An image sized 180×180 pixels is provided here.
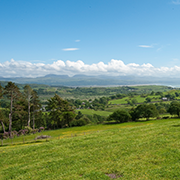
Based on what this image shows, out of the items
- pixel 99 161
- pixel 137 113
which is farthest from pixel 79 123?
pixel 99 161

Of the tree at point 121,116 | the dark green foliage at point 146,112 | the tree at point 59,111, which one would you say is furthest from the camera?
the dark green foliage at point 146,112

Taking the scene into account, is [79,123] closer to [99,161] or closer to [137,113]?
[137,113]

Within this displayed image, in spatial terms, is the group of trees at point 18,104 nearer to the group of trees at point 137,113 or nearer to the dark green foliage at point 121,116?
the dark green foliage at point 121,116

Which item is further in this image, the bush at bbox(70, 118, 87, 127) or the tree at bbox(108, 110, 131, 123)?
the bush at bbox(70, 118, 87, 127)

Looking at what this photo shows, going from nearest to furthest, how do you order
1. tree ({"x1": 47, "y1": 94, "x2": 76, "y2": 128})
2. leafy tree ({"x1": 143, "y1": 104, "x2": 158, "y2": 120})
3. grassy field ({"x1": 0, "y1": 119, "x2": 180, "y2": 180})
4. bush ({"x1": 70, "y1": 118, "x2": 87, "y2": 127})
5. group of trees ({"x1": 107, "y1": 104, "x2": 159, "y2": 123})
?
1. grassy field ({"x1": 0, "y1": 119, "x2": 180, "y2": 180})
2. tree ({"x1": 47, "y1": 94, "x2": 76, "y2": 128})
3. group of trees ({"x1": 107, "y1": 104, "x2": 159, "y2": 123})
4. leafy tree ({"x1": 143, "y1": 104, "x2": 158, "y2": 120})
5. bush ({"x1": 70, "y1": 118, "x2": 87, "y2": 127})

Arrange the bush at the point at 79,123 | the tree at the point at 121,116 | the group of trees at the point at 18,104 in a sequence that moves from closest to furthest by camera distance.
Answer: the group of trees at the point at 18,104 → the tree at the point at 121,116 → the bush at the point at 79,123

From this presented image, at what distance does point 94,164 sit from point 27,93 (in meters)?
53.5

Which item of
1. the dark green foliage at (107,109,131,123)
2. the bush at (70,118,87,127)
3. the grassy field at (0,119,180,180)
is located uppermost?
the grassy field at (0,119,180,180)

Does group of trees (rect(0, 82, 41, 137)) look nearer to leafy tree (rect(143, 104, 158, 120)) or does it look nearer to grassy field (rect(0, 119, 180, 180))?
grassy field (rect(0, 119, 180, 180))

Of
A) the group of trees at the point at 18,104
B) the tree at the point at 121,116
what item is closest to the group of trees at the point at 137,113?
the tree at the point at 121,116

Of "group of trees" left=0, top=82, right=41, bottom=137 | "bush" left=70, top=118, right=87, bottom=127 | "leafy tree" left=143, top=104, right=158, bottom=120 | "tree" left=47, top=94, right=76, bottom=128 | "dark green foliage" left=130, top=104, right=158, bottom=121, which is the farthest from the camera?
"bush" left=70, top=118, right=87, bottom=127

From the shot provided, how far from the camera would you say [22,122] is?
73.4 metres

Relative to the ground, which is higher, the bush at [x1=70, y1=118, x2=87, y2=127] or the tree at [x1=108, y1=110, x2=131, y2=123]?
the tree at [x1=108, y1=110, x2=131, y2=123]

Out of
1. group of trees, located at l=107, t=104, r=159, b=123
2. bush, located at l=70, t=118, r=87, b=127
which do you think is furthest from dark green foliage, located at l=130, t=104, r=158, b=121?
bush, located at l=70, t=118, r=87, b=127
